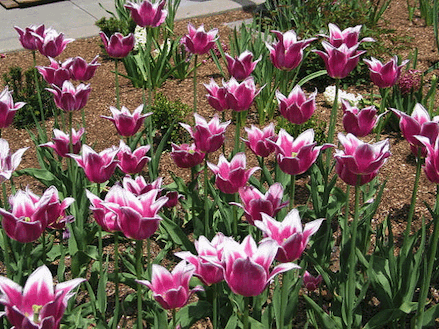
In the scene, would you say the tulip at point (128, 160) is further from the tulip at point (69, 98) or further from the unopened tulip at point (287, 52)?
the unopened tulip at point (287, 52)

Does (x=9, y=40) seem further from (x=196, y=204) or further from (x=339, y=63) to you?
(x=339, y=63)

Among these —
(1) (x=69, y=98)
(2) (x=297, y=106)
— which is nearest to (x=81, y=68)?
(1) (x=69, y=98)

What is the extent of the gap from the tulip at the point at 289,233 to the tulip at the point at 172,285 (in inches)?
9.6

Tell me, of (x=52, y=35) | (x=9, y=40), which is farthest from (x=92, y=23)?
(x=52, y=35)

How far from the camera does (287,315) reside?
2.24 metres

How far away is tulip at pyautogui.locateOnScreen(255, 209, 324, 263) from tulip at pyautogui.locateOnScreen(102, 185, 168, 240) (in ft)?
0.98

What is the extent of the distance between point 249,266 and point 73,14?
6343 mm

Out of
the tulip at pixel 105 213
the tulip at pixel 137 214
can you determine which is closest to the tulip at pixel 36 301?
the tulip at pixel 137 214

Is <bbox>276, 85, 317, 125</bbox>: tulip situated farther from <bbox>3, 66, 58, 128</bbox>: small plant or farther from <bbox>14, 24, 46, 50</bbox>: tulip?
<bbox>3, 66, 58, 128</bbox>: small plant

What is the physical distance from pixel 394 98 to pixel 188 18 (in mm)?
3329

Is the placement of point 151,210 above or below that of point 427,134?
below

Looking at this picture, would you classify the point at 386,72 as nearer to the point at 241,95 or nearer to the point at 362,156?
the point at 241,95

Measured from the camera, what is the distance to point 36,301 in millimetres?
1554

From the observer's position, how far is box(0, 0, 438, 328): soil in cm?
360
